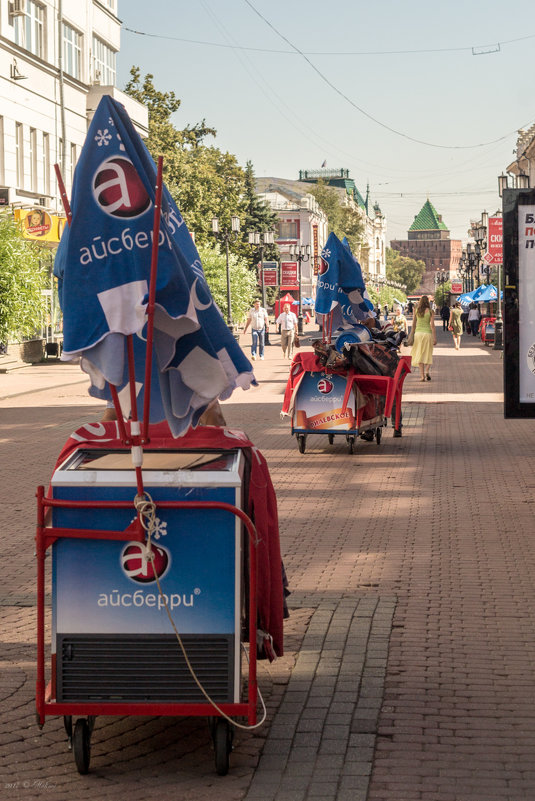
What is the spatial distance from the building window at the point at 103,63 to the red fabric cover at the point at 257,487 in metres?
44.6

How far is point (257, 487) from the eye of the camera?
15.4 feet

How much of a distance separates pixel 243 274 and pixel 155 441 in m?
55.0

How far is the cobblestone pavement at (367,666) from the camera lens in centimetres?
429

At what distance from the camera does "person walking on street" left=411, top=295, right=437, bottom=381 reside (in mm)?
23281

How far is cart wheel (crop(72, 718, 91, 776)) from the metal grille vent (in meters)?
0.12

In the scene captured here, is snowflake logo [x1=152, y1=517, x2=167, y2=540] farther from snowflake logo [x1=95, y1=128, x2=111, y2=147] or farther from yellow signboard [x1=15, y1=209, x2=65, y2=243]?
yellow signboard [x1=15, y1=209, x2=65, y2=243]

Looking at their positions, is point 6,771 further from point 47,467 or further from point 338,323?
point 338,323

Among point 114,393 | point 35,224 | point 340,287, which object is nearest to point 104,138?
point 114,393

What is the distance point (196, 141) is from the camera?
7775 centimetres

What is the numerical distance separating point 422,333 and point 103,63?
29.8m

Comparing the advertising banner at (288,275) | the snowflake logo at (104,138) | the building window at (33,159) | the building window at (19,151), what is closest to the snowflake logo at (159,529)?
the snowflake logo at (104,138)

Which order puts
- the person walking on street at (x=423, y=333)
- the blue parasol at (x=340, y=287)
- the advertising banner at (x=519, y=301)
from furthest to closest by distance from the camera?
the person walking on street at (x=423, y=333) < the blue parasol at (x=340, y=287) < the advertising banner at (x=519, y=301)

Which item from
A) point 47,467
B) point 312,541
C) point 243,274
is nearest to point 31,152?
point 243,274

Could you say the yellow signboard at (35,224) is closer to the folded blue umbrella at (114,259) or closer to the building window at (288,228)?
the folded blue umbrella at (114,259)
